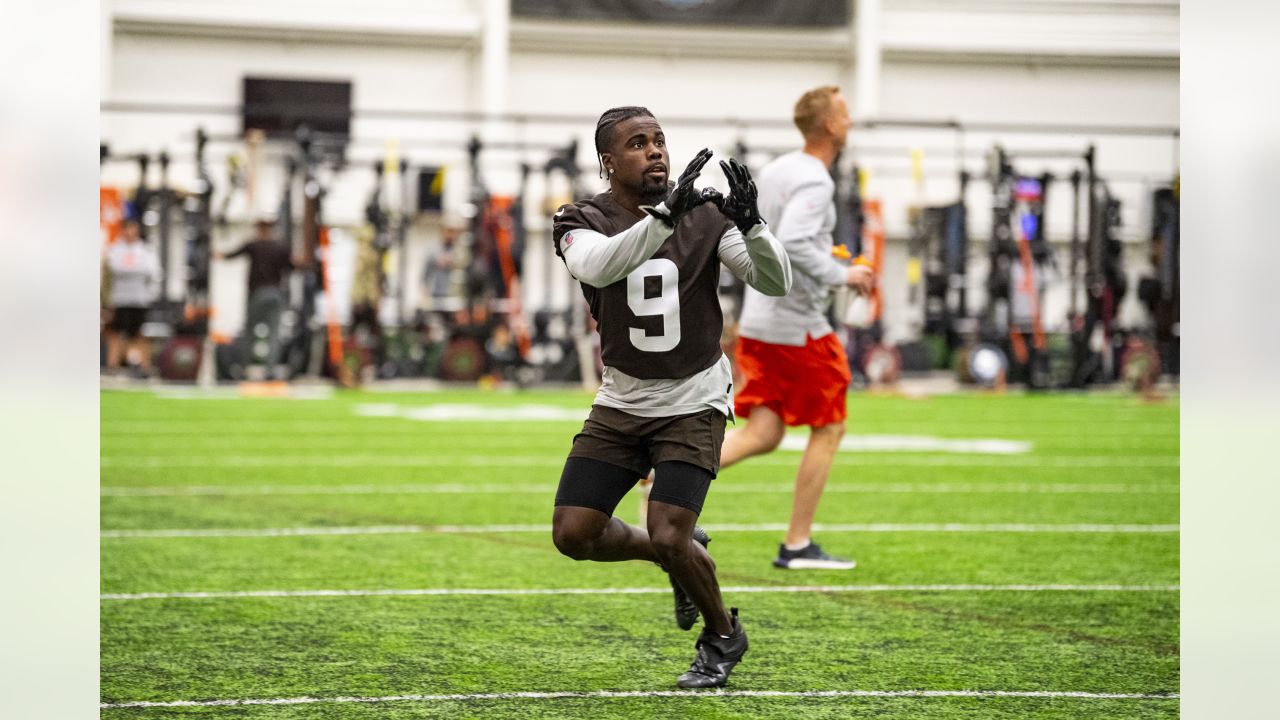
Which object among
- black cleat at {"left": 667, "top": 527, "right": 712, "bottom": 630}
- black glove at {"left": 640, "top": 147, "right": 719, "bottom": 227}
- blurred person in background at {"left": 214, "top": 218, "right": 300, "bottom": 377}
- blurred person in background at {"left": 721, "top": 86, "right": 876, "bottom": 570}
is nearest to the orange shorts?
blurred person in background at {"left": 721, "top": 86, "right": 876, "bottom": 570}

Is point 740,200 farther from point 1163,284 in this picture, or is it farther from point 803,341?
point 1163,284

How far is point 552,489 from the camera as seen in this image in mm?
8797

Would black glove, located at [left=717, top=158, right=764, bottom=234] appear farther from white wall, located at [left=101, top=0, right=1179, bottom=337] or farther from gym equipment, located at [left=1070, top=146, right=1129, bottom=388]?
white wall, located at [left=101, top=0, right=1179, bottom=337]

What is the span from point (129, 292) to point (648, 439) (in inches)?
601

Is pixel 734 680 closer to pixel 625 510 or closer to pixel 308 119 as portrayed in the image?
pixel 625 510

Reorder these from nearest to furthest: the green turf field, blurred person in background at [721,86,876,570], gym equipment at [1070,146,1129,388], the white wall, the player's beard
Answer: the player's beard, the green turf field, blurred person in background at [721,86,876,570], gym equipment at [1070,146,1129,388], the white wall

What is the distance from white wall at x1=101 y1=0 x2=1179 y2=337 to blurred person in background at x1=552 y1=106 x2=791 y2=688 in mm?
19978

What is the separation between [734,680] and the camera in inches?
164

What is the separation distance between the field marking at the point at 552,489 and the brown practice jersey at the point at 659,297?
4586 millimetres

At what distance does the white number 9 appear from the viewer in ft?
12.9

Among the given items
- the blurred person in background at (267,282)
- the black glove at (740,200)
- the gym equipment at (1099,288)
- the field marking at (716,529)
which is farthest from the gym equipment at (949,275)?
the black glove at (740,200)

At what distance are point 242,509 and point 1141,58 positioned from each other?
2244cm
